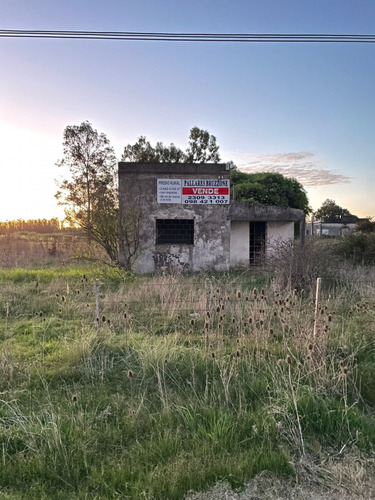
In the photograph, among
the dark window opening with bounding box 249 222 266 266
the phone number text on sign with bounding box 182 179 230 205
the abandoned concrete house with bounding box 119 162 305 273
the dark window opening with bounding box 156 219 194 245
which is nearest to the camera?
the abandoned concrete house with bounding box 119 162 305 273

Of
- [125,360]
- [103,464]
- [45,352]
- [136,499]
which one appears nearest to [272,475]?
[136,499]

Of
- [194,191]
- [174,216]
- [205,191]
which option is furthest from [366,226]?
[174,216]

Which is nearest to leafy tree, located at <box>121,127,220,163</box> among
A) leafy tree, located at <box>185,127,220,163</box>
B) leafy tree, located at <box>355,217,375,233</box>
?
leafy tree, located at <box>185,127,220,163</box>

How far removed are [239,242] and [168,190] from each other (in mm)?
4206

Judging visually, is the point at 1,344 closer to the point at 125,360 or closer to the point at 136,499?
the point at 125,360

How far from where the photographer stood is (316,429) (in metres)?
3.41

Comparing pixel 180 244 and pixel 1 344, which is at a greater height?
pixel 180 244

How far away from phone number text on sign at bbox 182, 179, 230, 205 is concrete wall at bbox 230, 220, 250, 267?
1887mm

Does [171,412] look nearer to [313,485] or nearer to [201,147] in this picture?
[313,485]

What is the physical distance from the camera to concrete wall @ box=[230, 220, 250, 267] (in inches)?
636

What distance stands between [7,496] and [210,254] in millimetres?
12478

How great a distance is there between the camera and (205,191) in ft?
48.0

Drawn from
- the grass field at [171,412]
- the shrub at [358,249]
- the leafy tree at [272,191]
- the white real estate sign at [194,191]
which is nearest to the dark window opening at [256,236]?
the white real estate sign at [194,191]

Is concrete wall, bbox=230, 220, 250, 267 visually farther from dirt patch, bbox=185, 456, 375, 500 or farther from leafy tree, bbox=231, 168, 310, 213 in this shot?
dirt patch, bbox=185, 456, 375, 500
